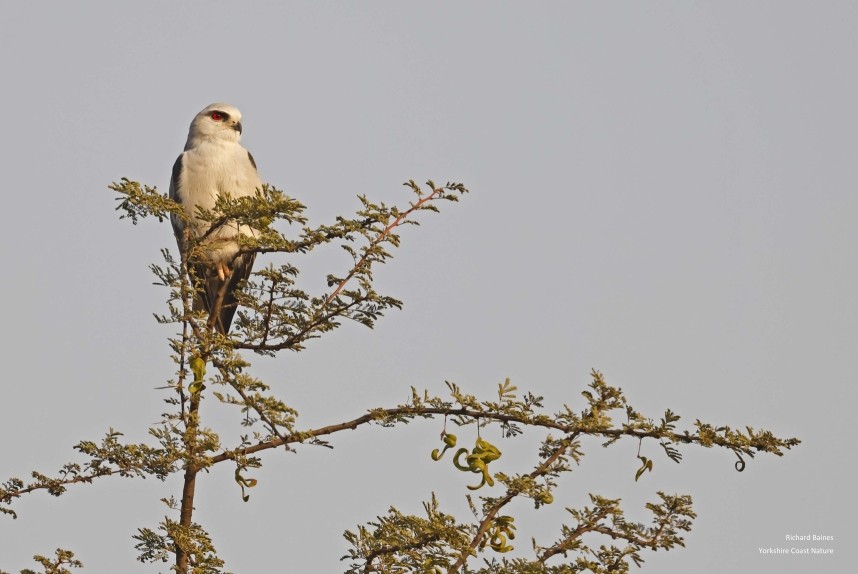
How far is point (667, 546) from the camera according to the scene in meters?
4.45

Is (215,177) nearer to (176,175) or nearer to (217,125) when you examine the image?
(176,175)

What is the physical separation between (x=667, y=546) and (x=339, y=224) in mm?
1888

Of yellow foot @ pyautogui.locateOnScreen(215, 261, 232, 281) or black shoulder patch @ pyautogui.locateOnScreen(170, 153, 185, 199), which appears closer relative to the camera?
yellow foot @ pyautogui.locateOnScreen(215, 261, 232, 281)

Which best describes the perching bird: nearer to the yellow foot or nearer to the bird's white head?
the bird's white head

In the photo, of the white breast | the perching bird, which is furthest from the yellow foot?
the white breast

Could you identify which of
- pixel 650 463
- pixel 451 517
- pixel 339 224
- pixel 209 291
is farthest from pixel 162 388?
pixel 209 291

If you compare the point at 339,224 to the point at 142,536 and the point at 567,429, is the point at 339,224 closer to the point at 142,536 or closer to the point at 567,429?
the point at 567,429

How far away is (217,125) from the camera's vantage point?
8453 mm

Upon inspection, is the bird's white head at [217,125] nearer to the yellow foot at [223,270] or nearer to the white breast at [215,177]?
the white breast at [215,177]

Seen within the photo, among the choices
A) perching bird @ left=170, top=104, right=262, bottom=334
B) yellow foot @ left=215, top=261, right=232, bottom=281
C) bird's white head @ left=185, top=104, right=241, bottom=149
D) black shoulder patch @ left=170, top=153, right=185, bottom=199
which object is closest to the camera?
yellow foot @ left=215, top=261, right=232, bottom=281

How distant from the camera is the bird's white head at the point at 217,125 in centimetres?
839

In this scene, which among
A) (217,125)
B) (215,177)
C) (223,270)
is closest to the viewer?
(223,270)

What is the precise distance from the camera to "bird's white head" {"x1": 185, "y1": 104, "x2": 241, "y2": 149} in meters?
8.39

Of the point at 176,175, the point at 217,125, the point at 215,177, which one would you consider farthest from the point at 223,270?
the point at 217,125
